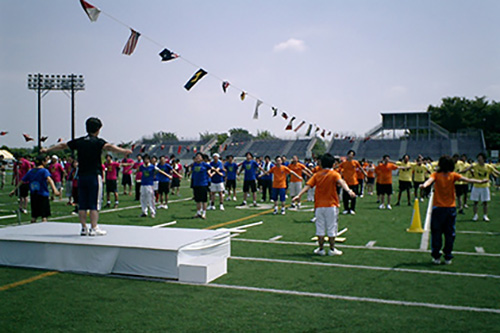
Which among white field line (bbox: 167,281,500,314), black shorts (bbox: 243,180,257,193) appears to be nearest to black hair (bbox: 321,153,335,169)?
white field line (bbox: 167,281,500,314)

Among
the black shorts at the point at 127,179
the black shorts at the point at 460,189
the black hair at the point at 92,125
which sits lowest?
the black shorts at the point at 460,189

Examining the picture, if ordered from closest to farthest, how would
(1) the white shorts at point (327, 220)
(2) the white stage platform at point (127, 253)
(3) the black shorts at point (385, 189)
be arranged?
(2) the white stage platform at point (127, 253) → (1) the white shorts at point (327, 220) → (3) the black shorts at point (385, 189)

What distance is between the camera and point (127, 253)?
7.01m

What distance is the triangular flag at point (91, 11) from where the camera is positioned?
11172 millimetres

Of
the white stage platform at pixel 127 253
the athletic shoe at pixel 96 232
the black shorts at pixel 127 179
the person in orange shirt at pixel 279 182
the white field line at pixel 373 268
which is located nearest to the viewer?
the white stage platform at pixel 127 253

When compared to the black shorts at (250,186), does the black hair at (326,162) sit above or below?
above

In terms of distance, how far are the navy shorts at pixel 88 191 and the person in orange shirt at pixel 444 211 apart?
18.4ft

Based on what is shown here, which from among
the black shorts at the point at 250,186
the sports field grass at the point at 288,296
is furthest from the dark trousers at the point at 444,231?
the black shorts at the point at 250,186

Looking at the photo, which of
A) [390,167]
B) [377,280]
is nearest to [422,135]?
[390,167]

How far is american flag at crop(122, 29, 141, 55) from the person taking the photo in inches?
530

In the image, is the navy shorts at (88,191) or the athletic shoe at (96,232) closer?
the navy shorts at (88,191)

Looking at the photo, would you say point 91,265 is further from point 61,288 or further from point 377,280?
point 377,280

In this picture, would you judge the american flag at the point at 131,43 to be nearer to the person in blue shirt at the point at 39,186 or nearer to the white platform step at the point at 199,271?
the person in blue shirt at the point at 39,186

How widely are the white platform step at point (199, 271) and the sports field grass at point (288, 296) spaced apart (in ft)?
0.47
